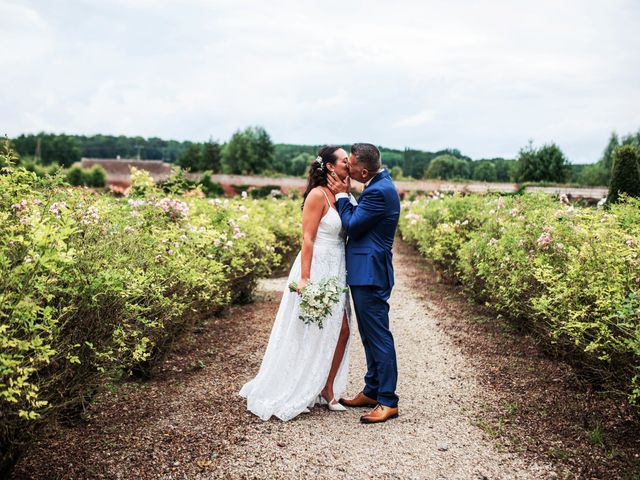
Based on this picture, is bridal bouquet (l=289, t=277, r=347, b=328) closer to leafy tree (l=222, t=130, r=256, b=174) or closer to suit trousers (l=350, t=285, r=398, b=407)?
suit trousers (l=350, t=285, r=398, b=407)

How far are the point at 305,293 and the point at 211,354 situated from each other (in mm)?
2211

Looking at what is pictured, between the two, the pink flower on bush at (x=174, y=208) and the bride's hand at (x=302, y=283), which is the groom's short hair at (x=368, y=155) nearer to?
the bride's hand at (x=302, y=283)

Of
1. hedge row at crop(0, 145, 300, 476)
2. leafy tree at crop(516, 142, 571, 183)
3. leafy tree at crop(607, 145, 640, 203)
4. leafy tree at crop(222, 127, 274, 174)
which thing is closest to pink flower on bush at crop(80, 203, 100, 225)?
hedge row at crop(0, 145, 300, 476)

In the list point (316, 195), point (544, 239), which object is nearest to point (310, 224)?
point (316, 195)

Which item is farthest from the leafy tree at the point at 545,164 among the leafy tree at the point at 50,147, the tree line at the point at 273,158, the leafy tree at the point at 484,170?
the leafy tree at the point at 50,147

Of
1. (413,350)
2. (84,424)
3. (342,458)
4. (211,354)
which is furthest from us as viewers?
(413,350)

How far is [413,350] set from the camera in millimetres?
6402

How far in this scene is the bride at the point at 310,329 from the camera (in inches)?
169

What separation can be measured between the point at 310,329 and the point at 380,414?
835 millimetres

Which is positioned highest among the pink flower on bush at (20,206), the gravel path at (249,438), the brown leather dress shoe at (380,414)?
the pink flower on bush at (20,206)

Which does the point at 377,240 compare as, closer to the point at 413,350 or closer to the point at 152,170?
→ the point at 413,350

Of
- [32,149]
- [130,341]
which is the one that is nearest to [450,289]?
[130,341]

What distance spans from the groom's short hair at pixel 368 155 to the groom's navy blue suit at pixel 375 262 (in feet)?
0.30

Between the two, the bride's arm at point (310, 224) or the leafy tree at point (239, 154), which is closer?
the bride's arm at point (310, 224)
